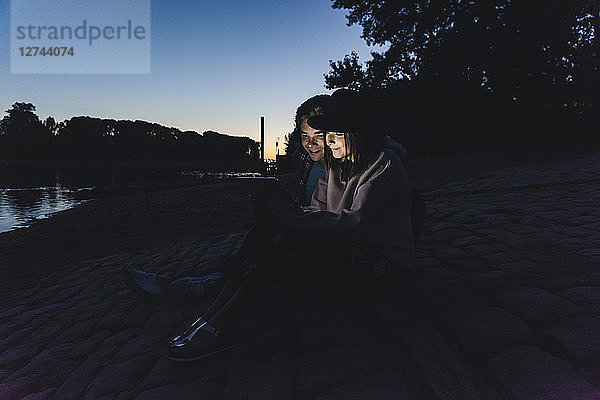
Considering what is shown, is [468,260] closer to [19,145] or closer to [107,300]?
[107,300]

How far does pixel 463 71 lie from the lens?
1678 centimetres

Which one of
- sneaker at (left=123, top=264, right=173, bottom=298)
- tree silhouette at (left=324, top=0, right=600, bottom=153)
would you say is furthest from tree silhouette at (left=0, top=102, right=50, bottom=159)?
sneaker at (left=123, top=264, right=173, bottom=298)

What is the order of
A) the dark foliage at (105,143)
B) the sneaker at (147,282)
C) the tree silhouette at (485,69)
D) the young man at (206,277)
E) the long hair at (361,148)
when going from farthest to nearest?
the dark foliage at (105,143), the tree silhouette at (485,69), the sneaker at (147,282), the young man at (206,277), the long hair at (361,148)

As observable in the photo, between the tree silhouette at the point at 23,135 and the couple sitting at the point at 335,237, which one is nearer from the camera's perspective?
the couple sitting at the point at 335,237

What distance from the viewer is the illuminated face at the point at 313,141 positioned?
3049 millimetres

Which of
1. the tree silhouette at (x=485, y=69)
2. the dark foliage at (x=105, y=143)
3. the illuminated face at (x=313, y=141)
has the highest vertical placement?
the dark foliage at (x=105, y=143)

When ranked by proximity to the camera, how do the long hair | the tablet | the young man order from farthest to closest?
the young man
the long hair
the tablet

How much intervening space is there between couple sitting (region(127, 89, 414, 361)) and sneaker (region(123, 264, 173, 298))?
Result: 1168 millimetres

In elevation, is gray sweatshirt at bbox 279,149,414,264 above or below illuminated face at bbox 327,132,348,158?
below

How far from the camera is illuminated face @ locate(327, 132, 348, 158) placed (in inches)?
90.2

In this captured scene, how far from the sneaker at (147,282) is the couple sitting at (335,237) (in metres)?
1.17

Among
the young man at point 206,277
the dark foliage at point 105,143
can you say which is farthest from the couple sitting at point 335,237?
the dark foliage at point 105,143

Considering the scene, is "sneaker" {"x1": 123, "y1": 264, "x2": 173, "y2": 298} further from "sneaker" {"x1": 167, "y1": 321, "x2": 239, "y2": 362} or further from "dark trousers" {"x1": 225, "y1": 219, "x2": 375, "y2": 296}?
"dark trousers" {"x1": 225, "y1": 219, "x2": 375, "y2": 296}

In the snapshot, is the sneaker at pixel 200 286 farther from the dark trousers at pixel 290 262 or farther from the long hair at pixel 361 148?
the long hair at pixel 361 148
